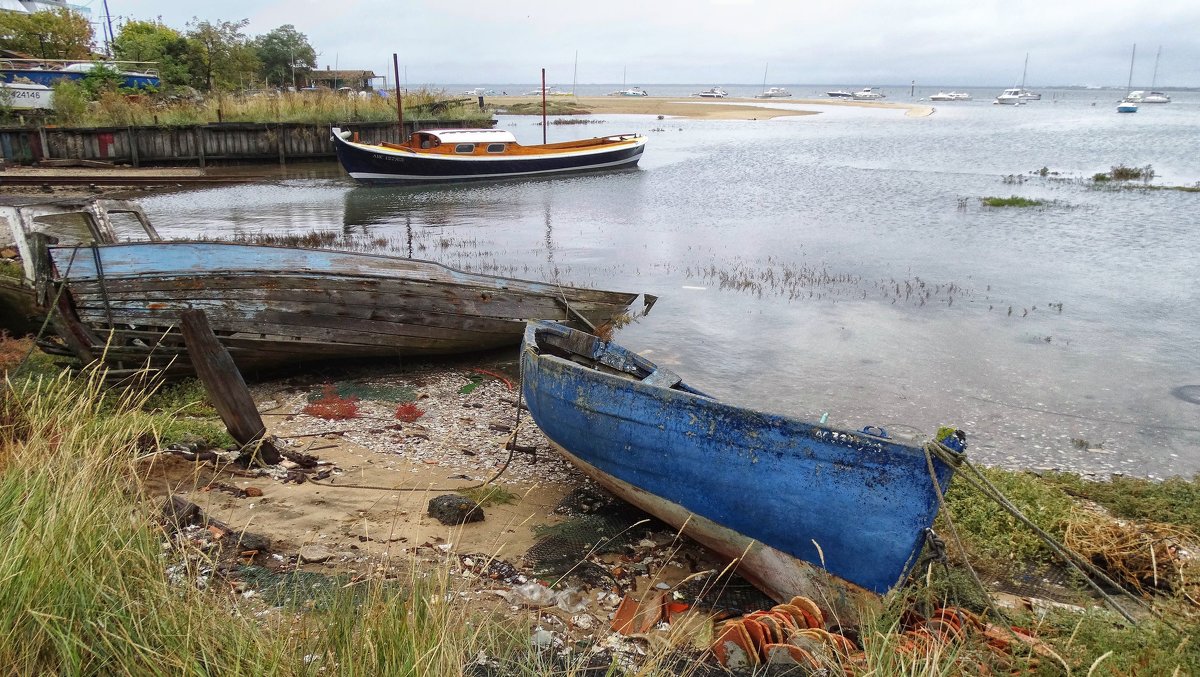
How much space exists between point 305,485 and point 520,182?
26.3 metres

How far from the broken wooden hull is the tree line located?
37.4 metres

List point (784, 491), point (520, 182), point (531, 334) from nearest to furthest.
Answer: point (784, 491) < point (531, 334) < point (520, 182)

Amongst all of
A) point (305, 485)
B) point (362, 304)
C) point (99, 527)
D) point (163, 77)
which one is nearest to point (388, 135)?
point (163, 77)

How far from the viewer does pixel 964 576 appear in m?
4.93

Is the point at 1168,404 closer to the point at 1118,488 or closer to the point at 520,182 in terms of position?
the point at 1118,488

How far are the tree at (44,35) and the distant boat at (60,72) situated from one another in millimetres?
5762

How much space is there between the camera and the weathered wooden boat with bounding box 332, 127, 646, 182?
28989 mm

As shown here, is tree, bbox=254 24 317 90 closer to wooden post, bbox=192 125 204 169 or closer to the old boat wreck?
wooden post, bbox=192 125 204 169

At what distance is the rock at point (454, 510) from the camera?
19.0 feet

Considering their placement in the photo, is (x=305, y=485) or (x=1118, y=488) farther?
(x=1118, y=488)

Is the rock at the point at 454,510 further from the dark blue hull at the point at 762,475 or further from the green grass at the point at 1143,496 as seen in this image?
the green grass at the point at 1143,496

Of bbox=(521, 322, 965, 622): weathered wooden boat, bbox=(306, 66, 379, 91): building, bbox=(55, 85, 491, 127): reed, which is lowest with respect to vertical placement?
bbox=(521, 322, 965, 622): weathered wooden boat

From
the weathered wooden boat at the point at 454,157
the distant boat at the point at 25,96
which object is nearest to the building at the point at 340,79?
the distant boat at the point at 25,96

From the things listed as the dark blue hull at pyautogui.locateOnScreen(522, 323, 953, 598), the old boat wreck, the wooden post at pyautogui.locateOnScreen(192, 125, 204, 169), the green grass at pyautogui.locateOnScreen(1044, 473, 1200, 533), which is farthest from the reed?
the green grass at pyautogui.locateOnScreen(1044, 473, 1200, 533)
